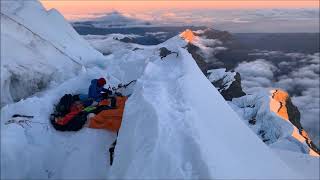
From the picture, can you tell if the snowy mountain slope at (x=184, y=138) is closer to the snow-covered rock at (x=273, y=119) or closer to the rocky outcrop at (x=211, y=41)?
the snow-covered rock at (x=273, y=119)

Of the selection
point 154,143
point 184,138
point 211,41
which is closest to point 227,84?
point 184,138

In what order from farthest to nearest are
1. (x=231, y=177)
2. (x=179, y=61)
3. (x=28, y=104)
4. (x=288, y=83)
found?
(x=288, y=83)
(x=179, y=61)
(x=28, y=104)
(x=231, y=177)

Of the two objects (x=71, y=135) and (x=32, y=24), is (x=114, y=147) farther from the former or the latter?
(x=32, y=24)

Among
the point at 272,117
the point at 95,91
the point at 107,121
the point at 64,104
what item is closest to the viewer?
the point at 107,121

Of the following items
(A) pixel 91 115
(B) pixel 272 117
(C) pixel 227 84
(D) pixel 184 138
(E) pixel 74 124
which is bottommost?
(C) pixel 227 84

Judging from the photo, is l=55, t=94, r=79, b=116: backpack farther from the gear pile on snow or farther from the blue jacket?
the blue jacket

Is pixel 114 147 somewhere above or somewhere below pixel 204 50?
above

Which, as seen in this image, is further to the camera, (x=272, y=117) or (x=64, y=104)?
(x=272, y=117)

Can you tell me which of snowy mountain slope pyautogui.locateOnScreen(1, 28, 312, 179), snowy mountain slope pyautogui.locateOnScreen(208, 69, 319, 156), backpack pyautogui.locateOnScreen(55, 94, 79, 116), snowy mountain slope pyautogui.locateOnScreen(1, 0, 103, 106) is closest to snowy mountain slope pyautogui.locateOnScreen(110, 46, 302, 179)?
snowy mountain slope pyautogui.locateOnScreen(1, 28, 312, 179)

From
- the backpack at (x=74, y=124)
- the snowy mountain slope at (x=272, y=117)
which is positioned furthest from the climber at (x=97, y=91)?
the snowy mountain slope at (x=272, y=117)

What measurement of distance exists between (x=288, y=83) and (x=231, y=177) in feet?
511

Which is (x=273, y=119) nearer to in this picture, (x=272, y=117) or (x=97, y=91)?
(x=272, y=117)

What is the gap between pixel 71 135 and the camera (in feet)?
28.5

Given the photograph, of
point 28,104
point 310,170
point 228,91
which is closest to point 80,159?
point 28,104
